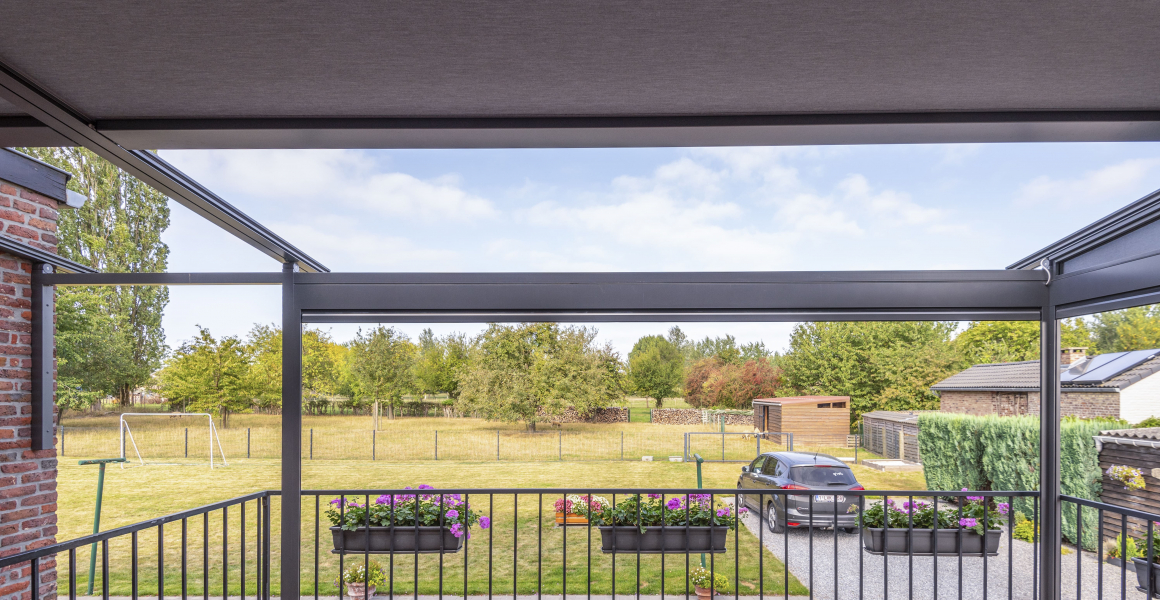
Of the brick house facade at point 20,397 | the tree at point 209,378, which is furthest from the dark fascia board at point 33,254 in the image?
the tree at point 209,378

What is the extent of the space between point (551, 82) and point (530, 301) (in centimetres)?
117

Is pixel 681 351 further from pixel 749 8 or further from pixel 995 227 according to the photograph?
pixel 995 227

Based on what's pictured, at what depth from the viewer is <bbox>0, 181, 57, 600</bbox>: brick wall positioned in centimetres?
276

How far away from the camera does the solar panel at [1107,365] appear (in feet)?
13.6

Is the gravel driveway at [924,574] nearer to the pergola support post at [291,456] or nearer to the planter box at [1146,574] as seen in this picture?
the planter box at [1146,574]

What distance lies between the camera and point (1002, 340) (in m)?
5.02

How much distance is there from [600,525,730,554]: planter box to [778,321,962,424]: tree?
3.22m

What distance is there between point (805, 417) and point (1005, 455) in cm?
193

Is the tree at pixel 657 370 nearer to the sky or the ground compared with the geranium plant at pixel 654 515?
nearer to the sky

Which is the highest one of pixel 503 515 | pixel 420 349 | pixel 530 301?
pixel 530 301

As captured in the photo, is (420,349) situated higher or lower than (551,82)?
lower

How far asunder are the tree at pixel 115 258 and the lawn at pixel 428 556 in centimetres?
110

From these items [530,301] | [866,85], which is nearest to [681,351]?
[530,301]

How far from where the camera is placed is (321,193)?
15648mm
